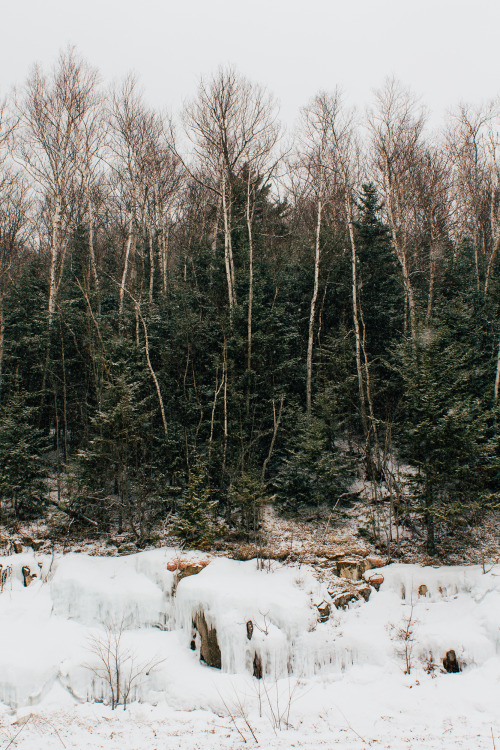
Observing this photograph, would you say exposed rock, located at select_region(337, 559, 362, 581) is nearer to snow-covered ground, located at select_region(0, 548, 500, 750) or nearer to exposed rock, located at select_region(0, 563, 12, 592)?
snow-covered ground, located at select_region(0, 548, 500, 750)

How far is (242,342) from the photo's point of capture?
1327cm

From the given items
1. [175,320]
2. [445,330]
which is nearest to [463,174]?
[445,330]

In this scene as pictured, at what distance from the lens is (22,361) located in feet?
47.2

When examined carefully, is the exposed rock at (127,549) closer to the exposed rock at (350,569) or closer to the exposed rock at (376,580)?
the exposed rock at (350,569)

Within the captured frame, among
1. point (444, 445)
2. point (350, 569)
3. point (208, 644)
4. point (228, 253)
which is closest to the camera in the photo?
point (208, 644)

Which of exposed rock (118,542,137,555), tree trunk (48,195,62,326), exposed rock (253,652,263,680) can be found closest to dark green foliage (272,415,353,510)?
exposed rock (118,542,137,555)

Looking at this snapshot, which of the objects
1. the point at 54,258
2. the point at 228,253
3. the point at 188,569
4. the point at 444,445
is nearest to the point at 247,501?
the point at 188,569

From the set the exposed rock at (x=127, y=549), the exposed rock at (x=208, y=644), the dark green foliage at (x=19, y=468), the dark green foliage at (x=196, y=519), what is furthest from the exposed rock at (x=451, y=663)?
the dark green foliage at (x=19, y=468)

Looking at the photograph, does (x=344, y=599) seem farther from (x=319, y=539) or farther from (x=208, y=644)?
(x=208, y=644)

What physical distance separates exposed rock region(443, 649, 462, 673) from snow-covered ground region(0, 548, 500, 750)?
0.09m

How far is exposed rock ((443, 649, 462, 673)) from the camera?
688 cm

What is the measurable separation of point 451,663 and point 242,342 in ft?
30.2

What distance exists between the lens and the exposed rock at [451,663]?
271 inches

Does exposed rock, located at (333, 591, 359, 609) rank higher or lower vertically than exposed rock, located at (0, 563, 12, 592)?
lower
